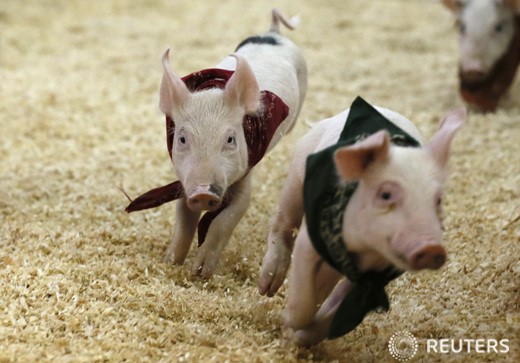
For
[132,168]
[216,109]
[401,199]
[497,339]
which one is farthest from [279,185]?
[401,199]

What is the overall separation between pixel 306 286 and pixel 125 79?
428cm

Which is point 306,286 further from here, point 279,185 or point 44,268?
point 279,185

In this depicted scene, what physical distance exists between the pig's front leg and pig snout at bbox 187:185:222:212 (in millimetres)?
352

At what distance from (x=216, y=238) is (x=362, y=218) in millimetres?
1155

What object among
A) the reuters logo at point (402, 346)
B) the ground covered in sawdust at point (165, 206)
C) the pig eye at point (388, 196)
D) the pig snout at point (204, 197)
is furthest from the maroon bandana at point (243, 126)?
the pig eye at point (388, 196)

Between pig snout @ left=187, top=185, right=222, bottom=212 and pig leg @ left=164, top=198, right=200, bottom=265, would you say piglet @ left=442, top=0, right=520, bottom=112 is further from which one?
pig snout @ left=187, top=185, right=222, bottom=212

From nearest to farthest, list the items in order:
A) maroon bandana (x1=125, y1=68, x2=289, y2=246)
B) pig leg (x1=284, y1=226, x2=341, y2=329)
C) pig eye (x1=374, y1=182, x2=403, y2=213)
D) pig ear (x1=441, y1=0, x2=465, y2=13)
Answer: pig eye (x1=374, y1=182, x2=403, y2=213) < pig leg (x1=284, y1=226, x2=341, y2=329) < maroon bandana (x1=125, y1=68, x2=289, y2=246) < pig ear (x1=441, y1=0, x2=465, y2=13)

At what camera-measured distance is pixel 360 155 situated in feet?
7.41

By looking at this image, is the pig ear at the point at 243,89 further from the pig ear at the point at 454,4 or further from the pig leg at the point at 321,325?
the pig ear at the point at 454,4

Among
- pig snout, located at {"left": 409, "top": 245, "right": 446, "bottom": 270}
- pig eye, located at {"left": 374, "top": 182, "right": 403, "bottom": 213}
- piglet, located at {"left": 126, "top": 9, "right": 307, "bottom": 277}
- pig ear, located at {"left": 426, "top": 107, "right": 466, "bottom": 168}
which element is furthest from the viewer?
piglet, located at {"left": 126, "top": 9, "right": 307, "bottom": 277}

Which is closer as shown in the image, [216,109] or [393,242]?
[393,242]

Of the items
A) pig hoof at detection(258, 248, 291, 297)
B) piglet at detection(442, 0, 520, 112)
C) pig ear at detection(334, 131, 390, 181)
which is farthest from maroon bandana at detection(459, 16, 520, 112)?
pig ear at detection(334, 131, 390, 181)

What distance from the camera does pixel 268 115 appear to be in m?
3.38

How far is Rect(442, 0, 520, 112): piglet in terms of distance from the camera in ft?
18.9
